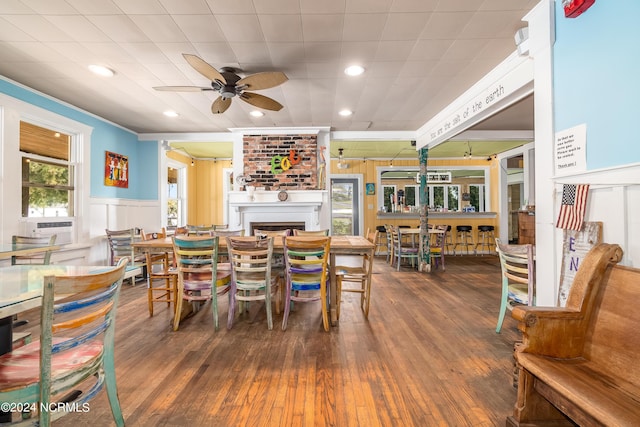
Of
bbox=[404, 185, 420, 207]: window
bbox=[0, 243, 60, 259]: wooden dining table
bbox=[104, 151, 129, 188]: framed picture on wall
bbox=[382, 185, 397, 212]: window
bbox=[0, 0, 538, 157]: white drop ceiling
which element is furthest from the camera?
bbox=[404, 185, 420, 207]: window

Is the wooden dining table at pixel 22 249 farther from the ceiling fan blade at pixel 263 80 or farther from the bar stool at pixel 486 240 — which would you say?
the bar stool at pixel 486 240

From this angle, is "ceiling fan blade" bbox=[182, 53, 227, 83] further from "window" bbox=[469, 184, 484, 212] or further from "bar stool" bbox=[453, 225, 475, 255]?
"window" bbox=[469, 184, 484, 212]

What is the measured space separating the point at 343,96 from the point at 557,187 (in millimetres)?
2780

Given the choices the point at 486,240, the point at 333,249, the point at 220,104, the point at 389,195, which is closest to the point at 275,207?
the point at 220,104

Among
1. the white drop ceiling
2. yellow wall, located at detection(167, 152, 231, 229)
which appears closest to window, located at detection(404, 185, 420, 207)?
the white drop ceiling

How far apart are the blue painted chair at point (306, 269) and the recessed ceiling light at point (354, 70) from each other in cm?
188

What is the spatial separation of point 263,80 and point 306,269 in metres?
1.89

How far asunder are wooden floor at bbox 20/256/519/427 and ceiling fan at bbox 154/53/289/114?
7.80ft

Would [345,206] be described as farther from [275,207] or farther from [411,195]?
[275,207]

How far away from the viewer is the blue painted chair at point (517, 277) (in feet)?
8.63

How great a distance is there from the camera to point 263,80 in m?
3.00

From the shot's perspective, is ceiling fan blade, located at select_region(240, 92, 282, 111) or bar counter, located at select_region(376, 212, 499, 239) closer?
ceiling fan blade, located at select_region(240, 92, 282, 111)

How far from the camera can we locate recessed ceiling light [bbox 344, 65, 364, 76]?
3.30 m

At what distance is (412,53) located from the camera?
304 centimetres
